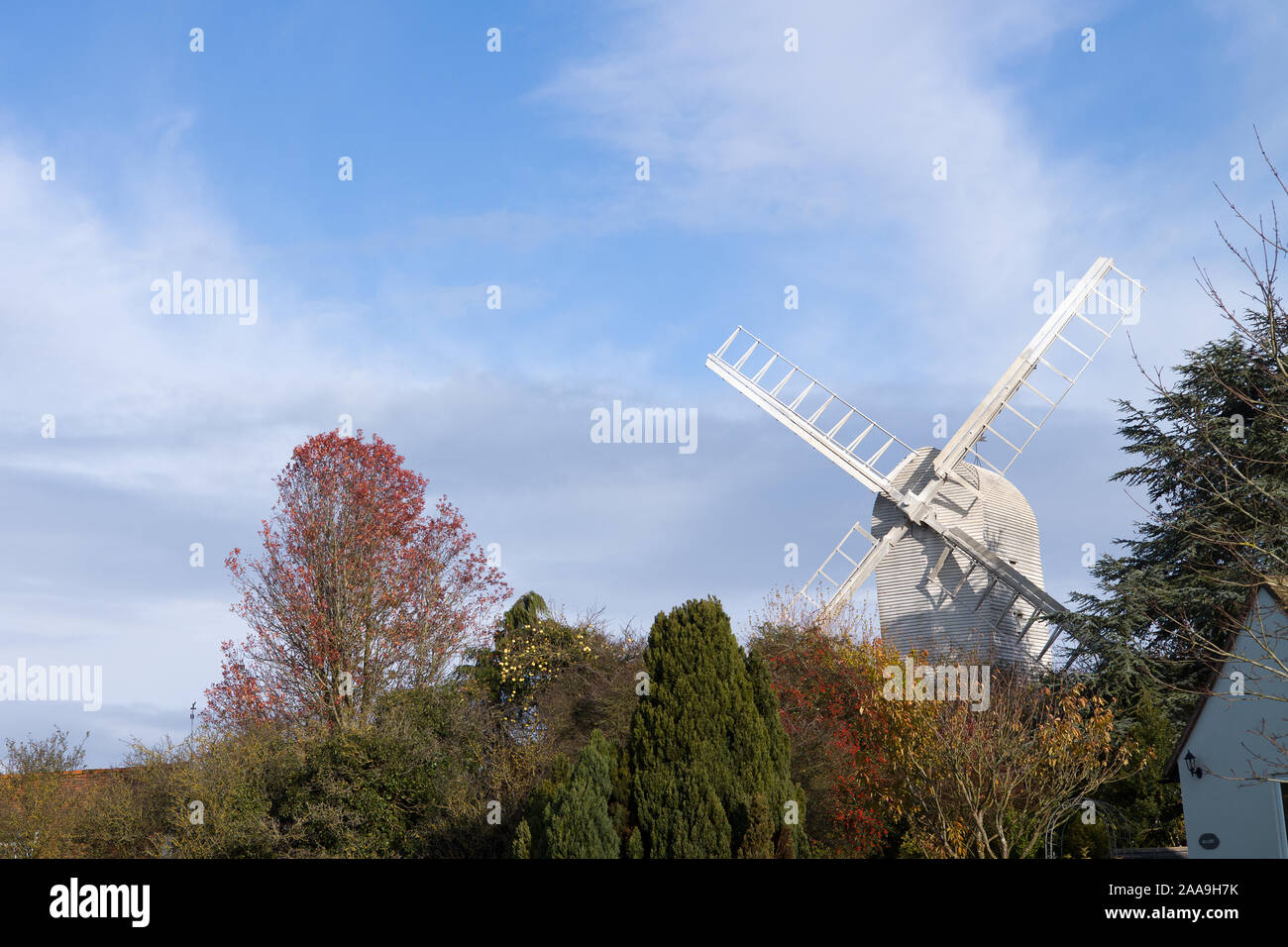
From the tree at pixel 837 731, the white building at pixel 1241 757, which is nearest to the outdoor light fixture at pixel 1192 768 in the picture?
the white building at pixel 1241 757

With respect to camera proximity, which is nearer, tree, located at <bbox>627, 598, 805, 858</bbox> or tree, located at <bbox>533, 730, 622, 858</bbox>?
tree, located at <bbox>533, 730, 622, 858</bbox>

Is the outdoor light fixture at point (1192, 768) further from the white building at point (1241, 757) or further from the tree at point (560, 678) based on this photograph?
the tree at point (560, 678)

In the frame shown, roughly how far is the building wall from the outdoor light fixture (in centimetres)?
5

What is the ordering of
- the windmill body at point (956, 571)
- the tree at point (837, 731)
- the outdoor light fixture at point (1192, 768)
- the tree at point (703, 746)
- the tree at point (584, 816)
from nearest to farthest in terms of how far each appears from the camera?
the tree at point (584, 816), the tree at point (703, 746), the outdoor light fixture at point (1192, 768), the tree at point (837, 731), the windmill body at point (956, 571)

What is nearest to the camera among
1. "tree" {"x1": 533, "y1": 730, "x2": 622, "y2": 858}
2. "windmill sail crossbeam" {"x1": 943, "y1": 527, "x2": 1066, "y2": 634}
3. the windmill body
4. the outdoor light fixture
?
"tree" {"x1": 533, "y1": 730, "x2": 622, "y2": 858}

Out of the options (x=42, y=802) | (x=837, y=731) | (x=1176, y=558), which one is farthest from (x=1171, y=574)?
(x=42, y=802)

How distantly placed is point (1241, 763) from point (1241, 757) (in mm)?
76

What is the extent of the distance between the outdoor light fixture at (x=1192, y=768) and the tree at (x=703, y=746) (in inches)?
207

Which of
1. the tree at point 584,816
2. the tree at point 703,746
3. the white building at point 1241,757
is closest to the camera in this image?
the tree at point 584,816

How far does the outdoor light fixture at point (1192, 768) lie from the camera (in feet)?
46.1

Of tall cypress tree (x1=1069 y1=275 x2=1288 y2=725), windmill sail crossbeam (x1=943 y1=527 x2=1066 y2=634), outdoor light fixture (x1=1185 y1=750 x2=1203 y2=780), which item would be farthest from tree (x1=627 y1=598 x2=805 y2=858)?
windmill sail crossbeam (x1=943 y1=527 x2=1066 y2=634)

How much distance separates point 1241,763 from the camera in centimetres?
1356

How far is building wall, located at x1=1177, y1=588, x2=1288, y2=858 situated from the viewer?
520 inches

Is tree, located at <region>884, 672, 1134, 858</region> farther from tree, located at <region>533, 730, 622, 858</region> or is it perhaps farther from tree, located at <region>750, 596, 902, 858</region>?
tree, located at <region>533, 730, 622, 858</region>
